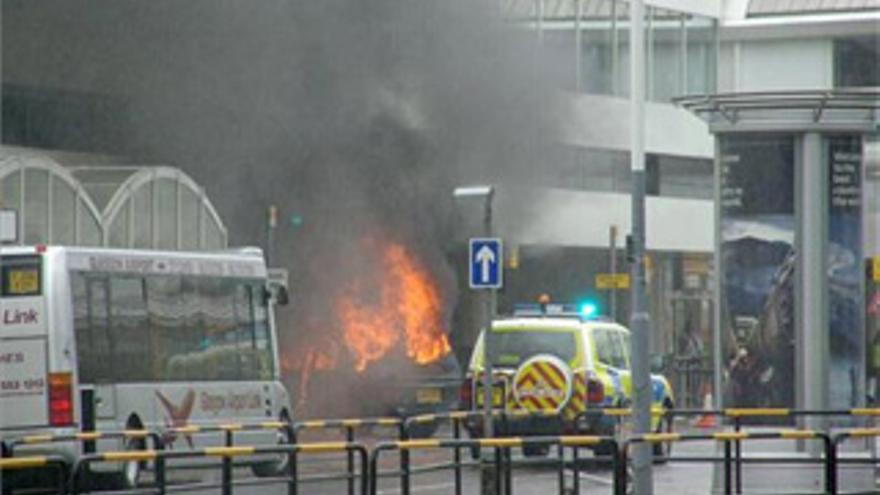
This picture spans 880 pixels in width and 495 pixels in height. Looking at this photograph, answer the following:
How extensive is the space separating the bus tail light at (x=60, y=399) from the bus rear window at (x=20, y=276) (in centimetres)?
87

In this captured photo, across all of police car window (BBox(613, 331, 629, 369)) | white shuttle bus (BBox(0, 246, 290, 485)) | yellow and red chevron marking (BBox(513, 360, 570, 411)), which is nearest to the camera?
white shuttle bus (BBox(0, 246, 290, 485))

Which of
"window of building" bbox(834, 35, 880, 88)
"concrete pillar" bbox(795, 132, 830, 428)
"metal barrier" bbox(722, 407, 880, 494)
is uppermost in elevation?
"window of building" bbox(834, 35, 880, 88)

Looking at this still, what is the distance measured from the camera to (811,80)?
53.0 m

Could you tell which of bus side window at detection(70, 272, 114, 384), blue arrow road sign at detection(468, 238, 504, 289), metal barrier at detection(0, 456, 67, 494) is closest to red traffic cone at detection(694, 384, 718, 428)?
blue arrow road sign at detection(468, 238, 504, 289)

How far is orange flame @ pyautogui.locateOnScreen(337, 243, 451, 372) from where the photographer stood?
1373 inches

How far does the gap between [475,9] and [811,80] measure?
51.9ft

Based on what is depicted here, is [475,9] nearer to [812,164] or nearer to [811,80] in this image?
[811,80]

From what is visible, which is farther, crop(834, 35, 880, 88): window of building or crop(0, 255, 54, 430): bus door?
crop(834, 35, 880, 88): window of building

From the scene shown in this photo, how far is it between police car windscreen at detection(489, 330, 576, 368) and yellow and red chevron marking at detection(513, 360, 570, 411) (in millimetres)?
585

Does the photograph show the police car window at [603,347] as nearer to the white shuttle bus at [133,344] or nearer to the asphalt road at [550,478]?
the asphalt road at [550,478]

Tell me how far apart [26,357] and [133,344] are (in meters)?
1.60

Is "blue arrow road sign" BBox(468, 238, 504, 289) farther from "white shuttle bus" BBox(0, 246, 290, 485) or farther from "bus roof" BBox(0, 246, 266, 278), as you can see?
"bus roof" BBox(0, 246, 266, 278)

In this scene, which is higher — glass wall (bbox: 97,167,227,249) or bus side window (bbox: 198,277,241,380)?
glass wall (bbox: 97,167,227,249)

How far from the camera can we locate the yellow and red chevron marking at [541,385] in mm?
23922
